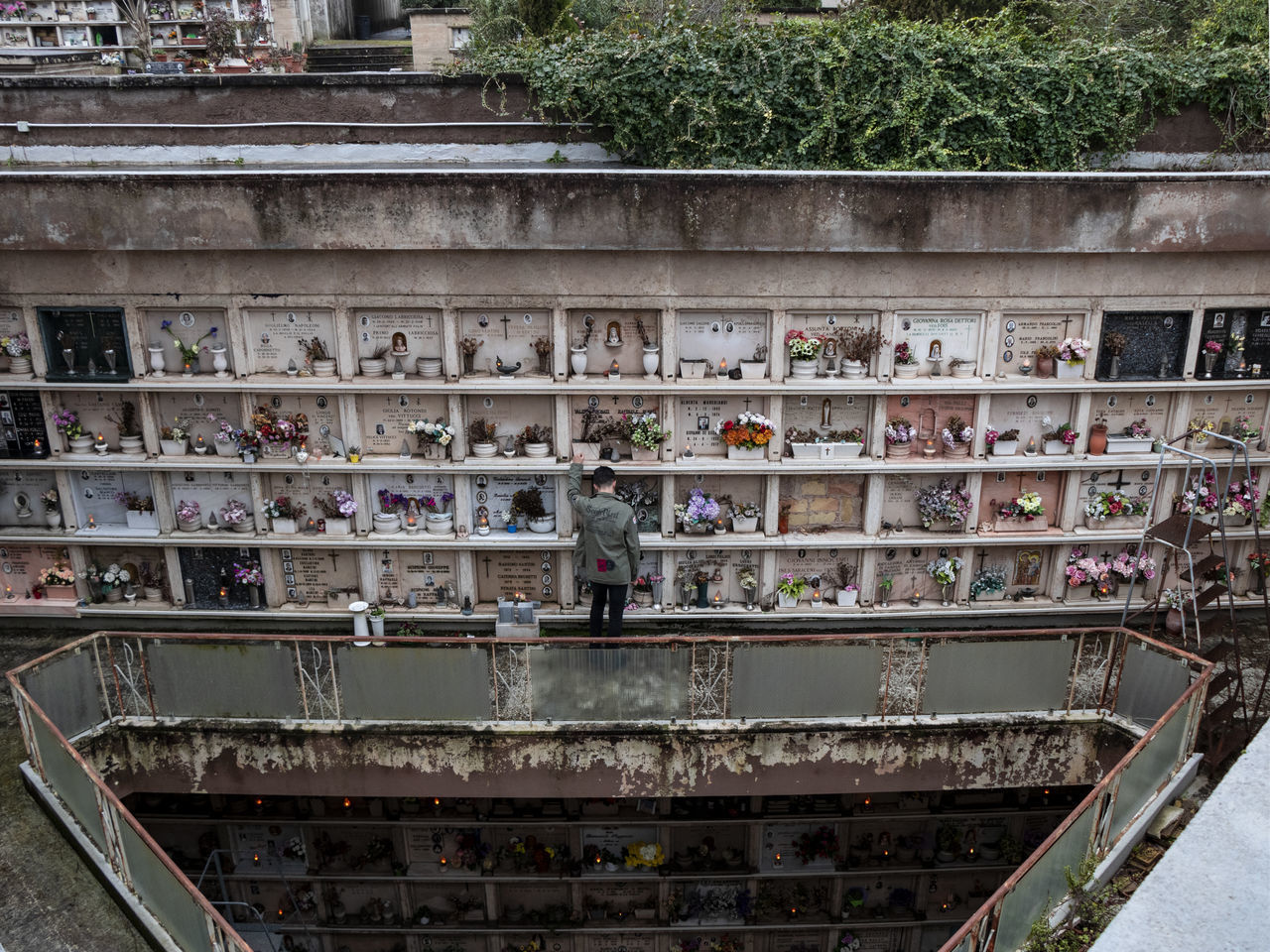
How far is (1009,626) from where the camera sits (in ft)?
28.9

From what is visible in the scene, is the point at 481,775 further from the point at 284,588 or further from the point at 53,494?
the point at 53,494

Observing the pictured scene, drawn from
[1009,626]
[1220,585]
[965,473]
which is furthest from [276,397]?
[1220,585]

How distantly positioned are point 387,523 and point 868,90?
225 inches

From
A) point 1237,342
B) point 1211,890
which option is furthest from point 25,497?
point 1237,342

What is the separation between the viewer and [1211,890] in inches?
137

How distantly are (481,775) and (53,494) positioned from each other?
15.3ft

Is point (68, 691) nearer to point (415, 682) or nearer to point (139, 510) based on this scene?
point (139, 510)

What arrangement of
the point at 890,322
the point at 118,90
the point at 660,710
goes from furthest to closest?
the point at 118,90
the point at 890,322
the point at 660,710

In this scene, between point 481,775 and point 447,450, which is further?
point 447,450

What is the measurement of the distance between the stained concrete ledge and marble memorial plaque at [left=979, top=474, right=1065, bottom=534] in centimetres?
484

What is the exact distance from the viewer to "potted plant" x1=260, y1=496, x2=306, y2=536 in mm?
8445

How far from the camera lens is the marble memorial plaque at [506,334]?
816cm

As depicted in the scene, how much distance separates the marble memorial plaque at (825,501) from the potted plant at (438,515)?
3.02 meters

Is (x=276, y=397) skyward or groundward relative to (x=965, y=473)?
skyward
